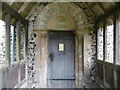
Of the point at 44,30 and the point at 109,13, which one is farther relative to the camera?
the point at 44,30

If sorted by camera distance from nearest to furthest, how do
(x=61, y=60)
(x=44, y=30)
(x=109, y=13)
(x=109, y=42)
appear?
(x=109, y=13) → (x=109, y=42) → (x=44, y=30) → (x=61, y=60)

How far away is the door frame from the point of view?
8.27 m

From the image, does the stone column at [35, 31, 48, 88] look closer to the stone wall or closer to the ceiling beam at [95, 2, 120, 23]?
the stone wall

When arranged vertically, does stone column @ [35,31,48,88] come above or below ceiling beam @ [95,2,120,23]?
below

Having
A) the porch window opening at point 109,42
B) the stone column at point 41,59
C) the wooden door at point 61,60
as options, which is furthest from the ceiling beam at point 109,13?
the stone column at point 41,59

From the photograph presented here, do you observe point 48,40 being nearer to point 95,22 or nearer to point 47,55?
point 47,55

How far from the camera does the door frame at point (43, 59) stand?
827cm

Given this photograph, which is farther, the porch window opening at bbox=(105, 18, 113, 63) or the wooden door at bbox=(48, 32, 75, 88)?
the wooden door at bbox=(48, 32, 75, 88)

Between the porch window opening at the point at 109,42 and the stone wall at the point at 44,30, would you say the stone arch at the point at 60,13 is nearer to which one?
the stone wall at the point at 44,30

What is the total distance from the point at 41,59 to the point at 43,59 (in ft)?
0.22

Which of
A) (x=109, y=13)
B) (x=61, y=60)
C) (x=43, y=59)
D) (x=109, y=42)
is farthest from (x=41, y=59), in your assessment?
(x=109, y=13)

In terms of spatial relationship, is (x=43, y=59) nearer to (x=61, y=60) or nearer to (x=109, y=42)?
(x=61, y=60)

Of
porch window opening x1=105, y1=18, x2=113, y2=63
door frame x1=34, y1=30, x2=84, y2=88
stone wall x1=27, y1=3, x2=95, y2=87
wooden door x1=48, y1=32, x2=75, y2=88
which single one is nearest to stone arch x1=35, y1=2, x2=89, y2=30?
stone wall x1=27, y1=3, x2=95, y2=87

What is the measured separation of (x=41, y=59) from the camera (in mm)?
8328
